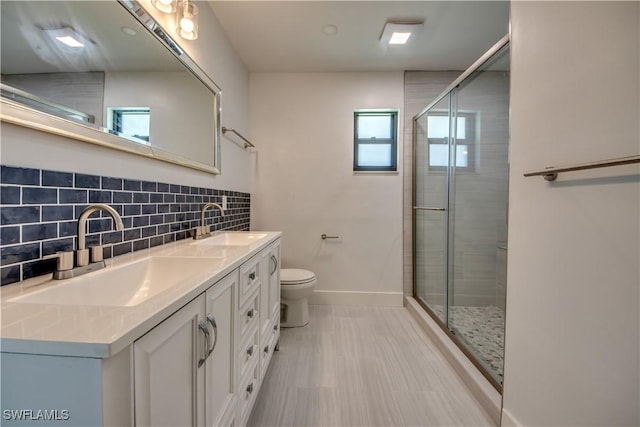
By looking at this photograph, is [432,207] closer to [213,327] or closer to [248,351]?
[248,351]

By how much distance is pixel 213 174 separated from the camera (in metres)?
1.88

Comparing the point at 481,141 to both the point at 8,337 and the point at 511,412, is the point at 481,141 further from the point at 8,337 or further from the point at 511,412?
the point at 8,337

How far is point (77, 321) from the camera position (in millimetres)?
461

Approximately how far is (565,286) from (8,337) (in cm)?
144

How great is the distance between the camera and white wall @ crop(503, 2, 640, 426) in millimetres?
750

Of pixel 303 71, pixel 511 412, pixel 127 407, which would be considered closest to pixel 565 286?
pixel 511 412

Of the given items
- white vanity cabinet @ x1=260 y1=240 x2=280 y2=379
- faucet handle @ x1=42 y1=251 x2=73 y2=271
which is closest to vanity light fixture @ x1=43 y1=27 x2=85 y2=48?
faucet handle @ x1=42 y1=251 x2=73 y2=271

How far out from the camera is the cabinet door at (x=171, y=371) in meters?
0.49

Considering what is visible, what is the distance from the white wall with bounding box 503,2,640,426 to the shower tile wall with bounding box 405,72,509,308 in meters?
0.85

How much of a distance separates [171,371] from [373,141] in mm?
2562

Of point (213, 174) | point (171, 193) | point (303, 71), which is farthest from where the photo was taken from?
point (303, 71)

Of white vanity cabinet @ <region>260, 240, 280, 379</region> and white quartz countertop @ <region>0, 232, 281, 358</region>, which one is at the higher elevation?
white quartz countertop @ <region>0, 232, 281, 358</region>

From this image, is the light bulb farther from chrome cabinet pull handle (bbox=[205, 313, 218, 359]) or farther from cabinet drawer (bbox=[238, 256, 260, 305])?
chrome cabinet pull handle (bbox=[205, 313, 218, 359])

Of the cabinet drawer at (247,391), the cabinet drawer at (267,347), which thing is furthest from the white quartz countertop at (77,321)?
the cabinet drawer at (267,347)
